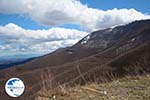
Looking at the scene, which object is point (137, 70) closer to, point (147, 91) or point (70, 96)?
point (147, 91)

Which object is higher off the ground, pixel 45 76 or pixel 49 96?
pixel 45 76

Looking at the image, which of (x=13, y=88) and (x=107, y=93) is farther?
(x=107, y=93)

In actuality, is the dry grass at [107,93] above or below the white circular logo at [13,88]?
below

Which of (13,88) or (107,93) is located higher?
(13,88)

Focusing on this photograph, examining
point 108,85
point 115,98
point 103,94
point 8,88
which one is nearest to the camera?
point 8,88

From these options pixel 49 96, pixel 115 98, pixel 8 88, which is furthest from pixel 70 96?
pixel 8 88

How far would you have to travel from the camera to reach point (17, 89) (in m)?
7.39

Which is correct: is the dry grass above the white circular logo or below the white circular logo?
below

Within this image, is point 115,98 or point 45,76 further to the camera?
point 45,76

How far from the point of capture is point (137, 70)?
1265 centimetres

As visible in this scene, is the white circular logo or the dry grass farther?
the dry grass

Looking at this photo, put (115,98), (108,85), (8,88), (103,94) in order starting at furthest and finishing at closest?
(108,85) < (103,94) < (115,98) < (8,88)

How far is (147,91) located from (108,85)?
1821 millimetres

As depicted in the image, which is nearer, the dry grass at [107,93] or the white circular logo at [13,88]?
the white circular logo at [13,88]
